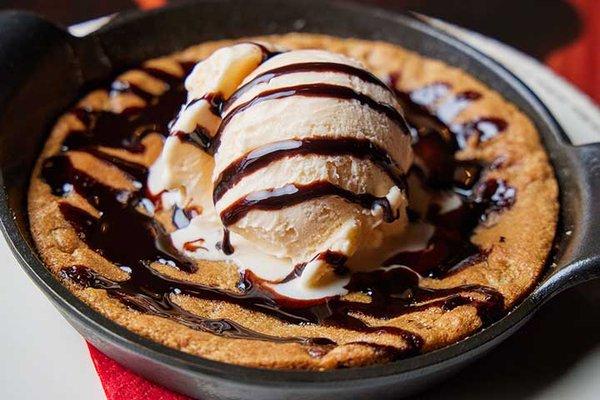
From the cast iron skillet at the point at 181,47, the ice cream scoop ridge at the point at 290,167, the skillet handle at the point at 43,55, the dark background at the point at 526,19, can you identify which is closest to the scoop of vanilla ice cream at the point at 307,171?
the ice cream scoop ridge at the point at 290,167

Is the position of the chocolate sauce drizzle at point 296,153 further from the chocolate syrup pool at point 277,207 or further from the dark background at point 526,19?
the dark background at point 526,19

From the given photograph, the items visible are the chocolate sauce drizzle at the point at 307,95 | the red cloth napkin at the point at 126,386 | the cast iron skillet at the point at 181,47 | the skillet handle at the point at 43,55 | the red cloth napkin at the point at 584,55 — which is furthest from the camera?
the red cloth napkin at the point at 584,55

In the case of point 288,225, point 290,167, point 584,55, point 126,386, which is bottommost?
point 126,386

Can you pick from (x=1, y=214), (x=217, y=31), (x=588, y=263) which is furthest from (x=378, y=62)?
(x=1, y=214)

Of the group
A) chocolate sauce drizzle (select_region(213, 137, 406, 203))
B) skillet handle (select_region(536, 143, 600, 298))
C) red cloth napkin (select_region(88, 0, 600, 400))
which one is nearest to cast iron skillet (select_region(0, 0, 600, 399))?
skillet handle (select_region(536, 143, 600, 298))

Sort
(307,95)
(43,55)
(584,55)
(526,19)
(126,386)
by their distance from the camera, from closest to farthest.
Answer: (126,386) → (307,95) → (43,55) → (584,55) → (526,19)

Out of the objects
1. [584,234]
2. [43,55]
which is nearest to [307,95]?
[584,234]

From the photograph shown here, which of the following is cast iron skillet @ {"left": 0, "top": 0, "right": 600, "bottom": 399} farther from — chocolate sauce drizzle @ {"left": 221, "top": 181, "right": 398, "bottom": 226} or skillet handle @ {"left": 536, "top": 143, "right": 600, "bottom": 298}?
chocolate sauce drizzle @ {"left": 221, "top": 181, "right": 398, "bottom": 226}

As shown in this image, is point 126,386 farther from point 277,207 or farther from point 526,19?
point 526,19
